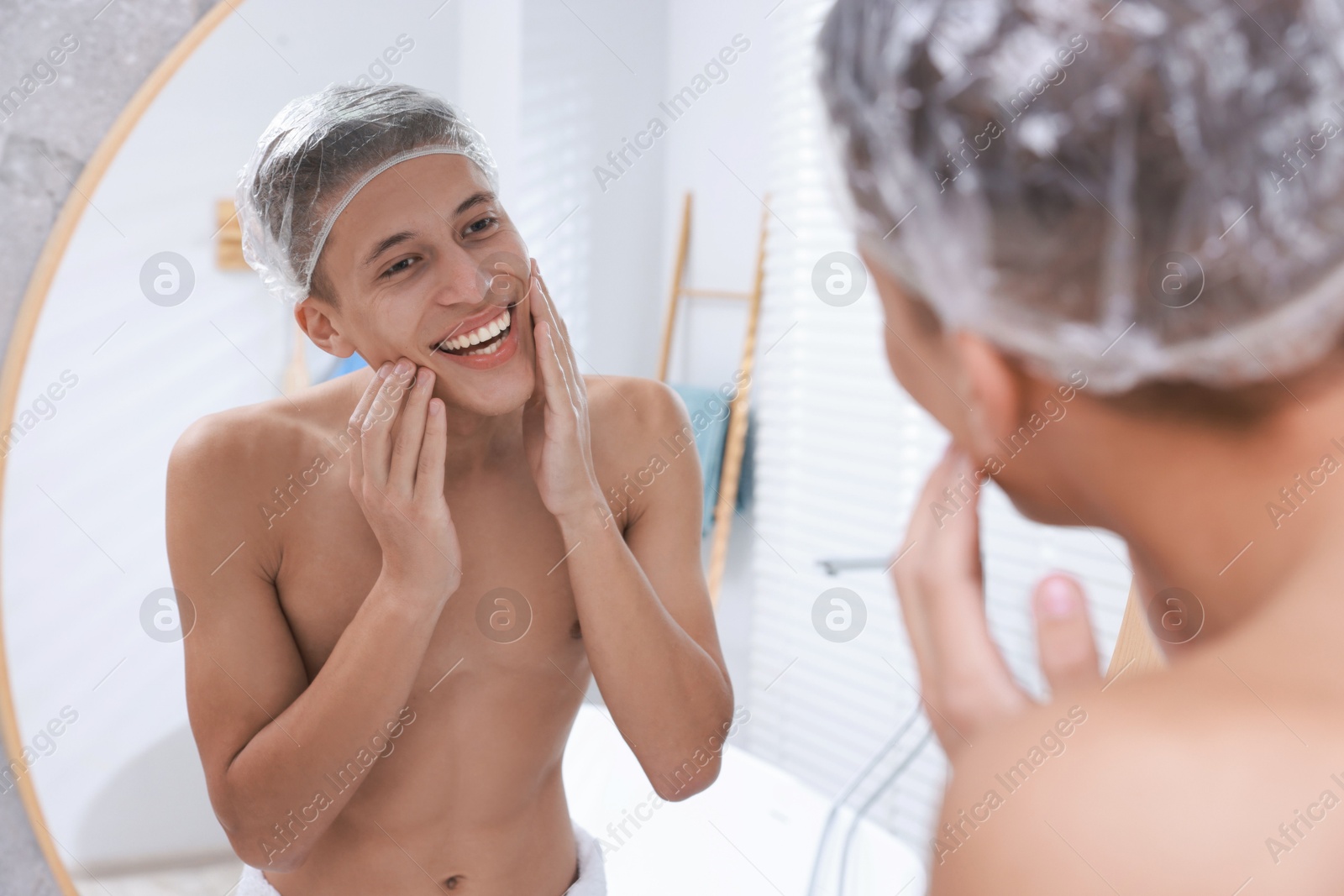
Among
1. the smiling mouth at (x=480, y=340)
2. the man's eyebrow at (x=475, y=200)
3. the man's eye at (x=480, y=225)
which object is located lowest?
the smiling mouth at (x=480, y=340)

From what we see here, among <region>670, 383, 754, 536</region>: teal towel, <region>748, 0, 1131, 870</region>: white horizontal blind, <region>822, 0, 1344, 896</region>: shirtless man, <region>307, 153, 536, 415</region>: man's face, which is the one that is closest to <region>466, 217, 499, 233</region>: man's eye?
<region>307, 153, 536, 415</region>: man's face

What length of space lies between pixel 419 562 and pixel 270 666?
0.14 m

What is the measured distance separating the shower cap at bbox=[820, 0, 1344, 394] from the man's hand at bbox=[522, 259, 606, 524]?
1.36 ft

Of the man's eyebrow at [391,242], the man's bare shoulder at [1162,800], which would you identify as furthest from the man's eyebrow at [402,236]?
the man's bare shoulder at [1162,800]

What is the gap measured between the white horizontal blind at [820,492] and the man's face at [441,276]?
83 centimetres

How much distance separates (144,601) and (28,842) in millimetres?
235

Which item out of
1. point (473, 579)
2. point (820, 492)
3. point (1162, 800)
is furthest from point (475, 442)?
point (820, 492)

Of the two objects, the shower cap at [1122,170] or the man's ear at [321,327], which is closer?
the shower cap at [1122,170]

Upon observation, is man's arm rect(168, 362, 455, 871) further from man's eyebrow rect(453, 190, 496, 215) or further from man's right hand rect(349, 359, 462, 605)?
man's eyebrow rect(453, 190, 496, 215)

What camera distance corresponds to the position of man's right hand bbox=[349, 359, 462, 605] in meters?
0.70

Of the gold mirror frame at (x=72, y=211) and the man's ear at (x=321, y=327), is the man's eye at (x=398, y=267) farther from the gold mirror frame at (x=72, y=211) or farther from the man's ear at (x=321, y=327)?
the gold mirror frame at (x=72, y=211)

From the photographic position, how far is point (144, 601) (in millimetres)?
978

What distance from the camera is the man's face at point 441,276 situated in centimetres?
72

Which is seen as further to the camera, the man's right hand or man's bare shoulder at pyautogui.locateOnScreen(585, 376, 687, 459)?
man's bare shoulder at pyautogui.locateOnScreen(585, 376, 687, 459)
